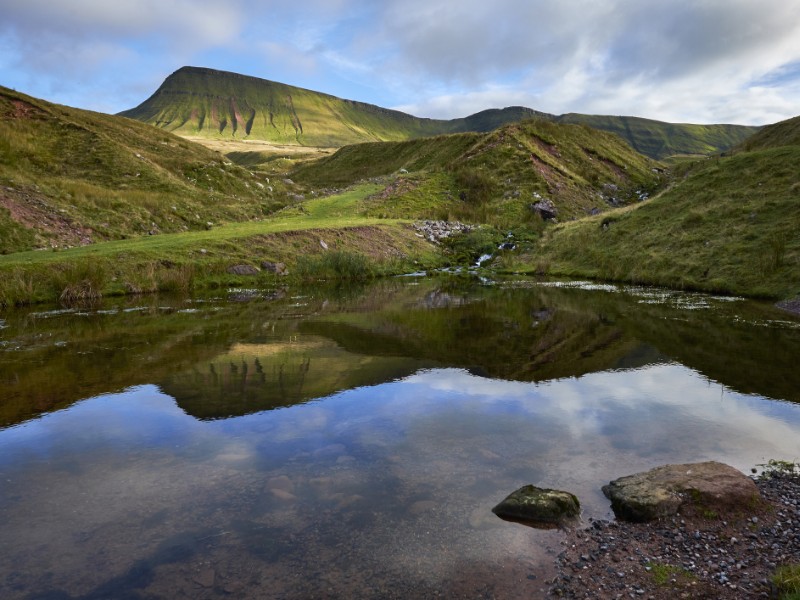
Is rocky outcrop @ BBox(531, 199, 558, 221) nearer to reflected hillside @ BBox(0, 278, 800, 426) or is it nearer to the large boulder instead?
reflected hillside @ BBox(0, 278, 800, 426)

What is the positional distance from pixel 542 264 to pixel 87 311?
3210cm

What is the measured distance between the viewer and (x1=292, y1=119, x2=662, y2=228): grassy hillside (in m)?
55.9

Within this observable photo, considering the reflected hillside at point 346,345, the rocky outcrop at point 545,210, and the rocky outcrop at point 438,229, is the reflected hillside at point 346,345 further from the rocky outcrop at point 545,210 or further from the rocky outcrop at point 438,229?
the rocky outcrop at point 545,210

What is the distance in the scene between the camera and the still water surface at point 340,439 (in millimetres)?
6074

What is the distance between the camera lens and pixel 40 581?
577 centimetres

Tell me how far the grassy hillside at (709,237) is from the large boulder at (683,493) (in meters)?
21.1

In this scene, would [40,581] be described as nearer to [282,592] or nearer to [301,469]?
[282,592]

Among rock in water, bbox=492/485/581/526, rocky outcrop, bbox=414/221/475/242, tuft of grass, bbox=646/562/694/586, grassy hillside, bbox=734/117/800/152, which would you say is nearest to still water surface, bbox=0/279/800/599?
rock in water, bbox=492/485/581/526

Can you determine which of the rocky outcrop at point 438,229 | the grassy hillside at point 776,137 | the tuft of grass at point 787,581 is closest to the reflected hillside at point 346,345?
the tuft of grass at point 787,581

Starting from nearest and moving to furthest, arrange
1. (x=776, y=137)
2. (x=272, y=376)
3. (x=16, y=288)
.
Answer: (x=272, y=376), (x=16, y=288), (x=776, y=137)

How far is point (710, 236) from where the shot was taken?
31.4 metres

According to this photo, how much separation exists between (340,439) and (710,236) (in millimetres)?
30194

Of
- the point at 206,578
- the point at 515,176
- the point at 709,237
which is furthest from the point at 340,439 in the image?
the point at 515,176

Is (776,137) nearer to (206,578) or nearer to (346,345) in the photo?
(346,345)
